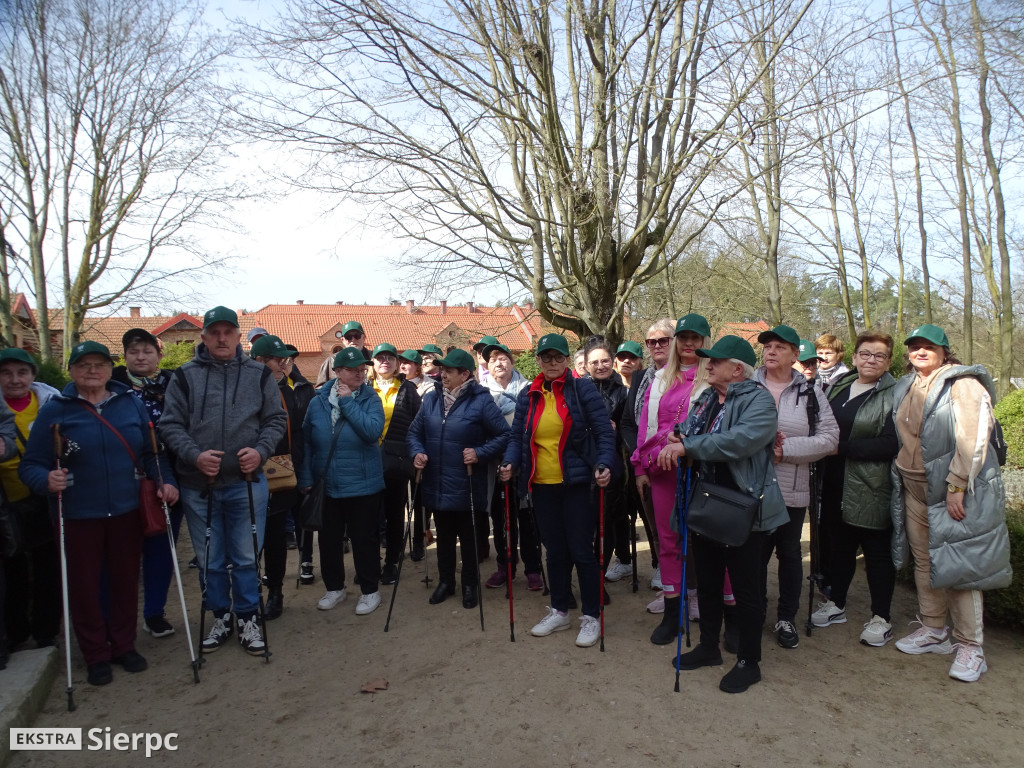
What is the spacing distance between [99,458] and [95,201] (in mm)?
15233

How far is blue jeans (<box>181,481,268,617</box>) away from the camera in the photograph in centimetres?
436

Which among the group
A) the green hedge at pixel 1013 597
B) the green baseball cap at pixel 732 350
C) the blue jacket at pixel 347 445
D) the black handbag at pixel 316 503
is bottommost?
the green hedge at pixel 1013 597

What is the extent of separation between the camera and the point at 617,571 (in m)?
5.76

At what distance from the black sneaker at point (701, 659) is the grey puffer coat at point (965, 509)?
4.34 ft

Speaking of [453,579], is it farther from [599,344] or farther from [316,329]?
[316,329]

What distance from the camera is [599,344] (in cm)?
553

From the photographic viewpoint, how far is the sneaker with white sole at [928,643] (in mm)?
4094

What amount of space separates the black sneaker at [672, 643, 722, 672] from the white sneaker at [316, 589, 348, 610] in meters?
2.69

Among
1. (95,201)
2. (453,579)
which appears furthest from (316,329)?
(453,579)

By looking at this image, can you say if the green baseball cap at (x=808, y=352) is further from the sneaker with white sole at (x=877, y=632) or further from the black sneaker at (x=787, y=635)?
the black sneaker at (x=787, y=635)

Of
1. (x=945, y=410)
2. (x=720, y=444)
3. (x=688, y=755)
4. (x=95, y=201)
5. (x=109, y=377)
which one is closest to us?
(x=688, y=755)

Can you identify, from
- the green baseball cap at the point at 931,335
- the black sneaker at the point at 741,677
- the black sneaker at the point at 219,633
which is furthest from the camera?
the black sneaker at the point at 219,633

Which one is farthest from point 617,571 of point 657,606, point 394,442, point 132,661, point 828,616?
point 132,661

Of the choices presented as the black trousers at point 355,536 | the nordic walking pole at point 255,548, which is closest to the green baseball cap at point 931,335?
the black trousers at point 355,536
